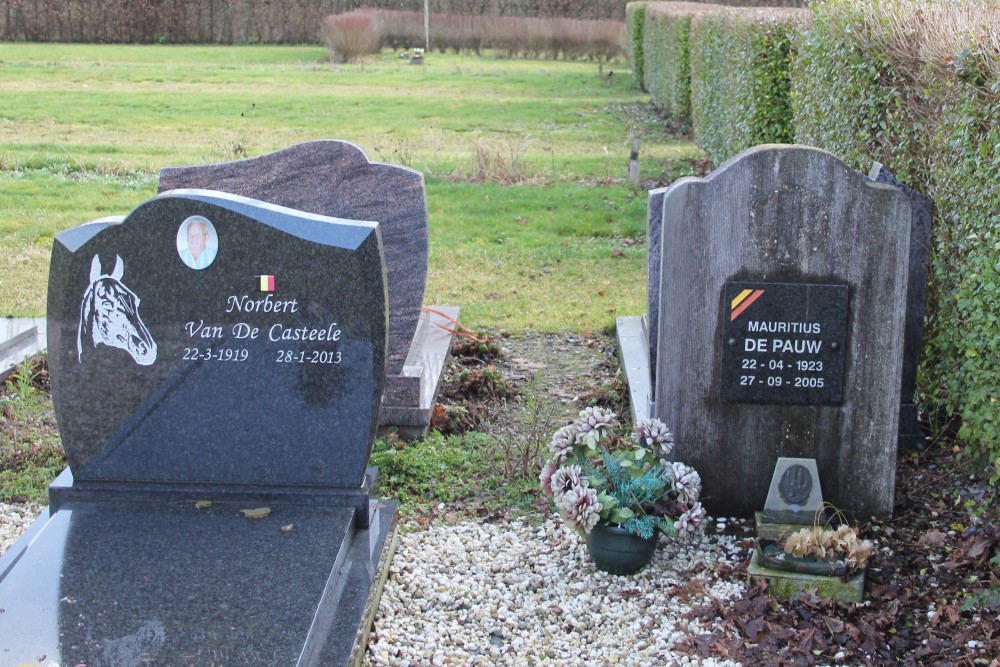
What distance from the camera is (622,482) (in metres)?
4.34

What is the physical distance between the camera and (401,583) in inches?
Result: 168

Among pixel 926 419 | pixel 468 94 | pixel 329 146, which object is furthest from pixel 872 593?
pixel 468 94

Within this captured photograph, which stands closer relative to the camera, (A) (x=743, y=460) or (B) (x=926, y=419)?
(A) (x=743, y=460)

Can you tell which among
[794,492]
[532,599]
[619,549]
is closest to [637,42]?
[794,492]

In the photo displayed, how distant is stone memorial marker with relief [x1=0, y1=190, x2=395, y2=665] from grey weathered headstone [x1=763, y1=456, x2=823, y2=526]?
1.64 m

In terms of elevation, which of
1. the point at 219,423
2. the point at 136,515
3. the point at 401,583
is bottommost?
the point at 401,583

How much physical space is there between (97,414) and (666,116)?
17438 millimetres

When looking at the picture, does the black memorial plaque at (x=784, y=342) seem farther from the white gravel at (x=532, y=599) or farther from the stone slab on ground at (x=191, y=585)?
the stone slab on ground at (x=191, y=585)

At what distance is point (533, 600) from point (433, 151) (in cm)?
1144

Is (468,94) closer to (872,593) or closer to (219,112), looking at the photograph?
(219,112)

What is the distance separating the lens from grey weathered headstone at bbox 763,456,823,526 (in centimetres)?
446

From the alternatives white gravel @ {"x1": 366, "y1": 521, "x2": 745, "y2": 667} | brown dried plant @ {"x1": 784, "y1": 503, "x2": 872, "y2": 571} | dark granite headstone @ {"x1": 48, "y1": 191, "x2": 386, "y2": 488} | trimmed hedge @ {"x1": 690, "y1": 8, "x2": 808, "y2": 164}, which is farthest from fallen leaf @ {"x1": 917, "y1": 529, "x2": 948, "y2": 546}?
trimmed hedge @ {"x1": 690, "y1": 8, "x2": 808, "y2": 164}

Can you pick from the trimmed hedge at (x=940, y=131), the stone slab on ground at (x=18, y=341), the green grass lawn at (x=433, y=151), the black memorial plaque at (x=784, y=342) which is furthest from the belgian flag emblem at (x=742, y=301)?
the stone slab on ground at (x=18, y=341)

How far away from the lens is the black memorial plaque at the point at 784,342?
442 centimetres
